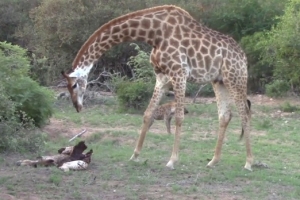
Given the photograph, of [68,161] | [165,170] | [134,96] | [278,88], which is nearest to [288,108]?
[278,88]

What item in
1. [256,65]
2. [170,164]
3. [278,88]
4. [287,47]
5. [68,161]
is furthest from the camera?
[256,65]

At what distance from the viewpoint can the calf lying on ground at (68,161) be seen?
341 inches

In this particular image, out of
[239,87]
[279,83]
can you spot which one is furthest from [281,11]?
[239,87]

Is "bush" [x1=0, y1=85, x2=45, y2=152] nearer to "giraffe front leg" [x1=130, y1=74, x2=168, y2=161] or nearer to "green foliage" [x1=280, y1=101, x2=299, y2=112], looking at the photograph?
"giraffe front leg" [x1=130, y1=74, x2=168, y2=161]

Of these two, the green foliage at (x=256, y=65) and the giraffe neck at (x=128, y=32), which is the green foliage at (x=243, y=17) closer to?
the green foliage at (x=256, y=65)

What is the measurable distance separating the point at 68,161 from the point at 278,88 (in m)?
10.8

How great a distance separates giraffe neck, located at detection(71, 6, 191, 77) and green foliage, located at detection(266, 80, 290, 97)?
31.4 ft

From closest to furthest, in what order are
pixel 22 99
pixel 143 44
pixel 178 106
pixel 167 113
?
pixel 178 106 < pixel 22 99 < pixel 167 113 < pixel 143 44

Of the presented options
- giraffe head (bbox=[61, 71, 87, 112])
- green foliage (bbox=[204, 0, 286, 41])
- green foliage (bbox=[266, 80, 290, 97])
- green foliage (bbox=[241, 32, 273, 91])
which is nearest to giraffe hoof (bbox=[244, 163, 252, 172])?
giraffe head (bbox=[61, 71, 87, 112])

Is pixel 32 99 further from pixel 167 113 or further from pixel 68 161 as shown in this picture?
pixel 68 161

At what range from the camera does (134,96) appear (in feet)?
50.3

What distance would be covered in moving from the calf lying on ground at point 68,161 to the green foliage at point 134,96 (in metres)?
6.32

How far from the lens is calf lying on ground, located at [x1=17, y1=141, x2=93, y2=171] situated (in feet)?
28.4

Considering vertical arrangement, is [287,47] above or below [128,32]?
below
